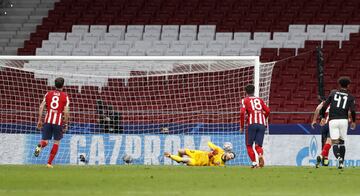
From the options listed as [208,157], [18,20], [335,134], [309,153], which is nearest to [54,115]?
[208,157]

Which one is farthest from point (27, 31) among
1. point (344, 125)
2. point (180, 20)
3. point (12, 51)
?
point (344, 125)

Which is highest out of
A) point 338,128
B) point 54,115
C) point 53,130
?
point 54,115

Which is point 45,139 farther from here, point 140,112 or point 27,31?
point 27,31

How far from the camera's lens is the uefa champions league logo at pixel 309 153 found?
22391mm

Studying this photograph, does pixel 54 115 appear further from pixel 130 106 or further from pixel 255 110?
pixel 130 106

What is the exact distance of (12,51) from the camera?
32.0 m

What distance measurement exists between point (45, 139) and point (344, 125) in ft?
17.8

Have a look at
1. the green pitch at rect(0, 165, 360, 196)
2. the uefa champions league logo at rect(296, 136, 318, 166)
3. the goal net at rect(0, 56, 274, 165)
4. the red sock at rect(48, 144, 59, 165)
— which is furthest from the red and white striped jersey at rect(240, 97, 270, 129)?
the uefa champions league logo at rect(296, 136, 318, 166)

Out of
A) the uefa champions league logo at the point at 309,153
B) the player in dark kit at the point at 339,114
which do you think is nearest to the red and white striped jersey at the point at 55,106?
the player in dark kit at the point at 339,114

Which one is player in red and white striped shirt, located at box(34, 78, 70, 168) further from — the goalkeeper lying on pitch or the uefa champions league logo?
the uefa champions league logo

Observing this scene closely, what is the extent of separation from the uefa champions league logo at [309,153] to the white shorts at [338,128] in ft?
18.3

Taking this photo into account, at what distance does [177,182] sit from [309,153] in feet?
33.5

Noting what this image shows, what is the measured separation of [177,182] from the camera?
41.7 feet

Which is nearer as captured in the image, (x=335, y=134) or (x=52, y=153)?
(x=335, y=134)
